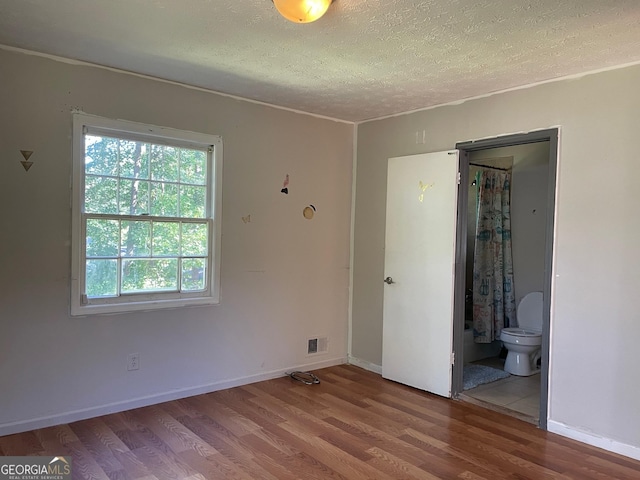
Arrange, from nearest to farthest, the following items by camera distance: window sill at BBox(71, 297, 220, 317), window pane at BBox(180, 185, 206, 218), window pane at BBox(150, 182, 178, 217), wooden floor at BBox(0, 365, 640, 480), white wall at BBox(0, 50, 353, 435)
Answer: wooden floor at BBox(0, 365, 640, 480), white wall at BBox(0, 50, 353, 435), window sill at BBox(71, 297, 220, 317), window pane at BBox(150, 182, 178, 217), window pane at BBox(180, 185, 206, 218)

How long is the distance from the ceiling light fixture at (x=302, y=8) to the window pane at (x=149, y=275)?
210 cm

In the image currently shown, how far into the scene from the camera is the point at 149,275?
11.7ft

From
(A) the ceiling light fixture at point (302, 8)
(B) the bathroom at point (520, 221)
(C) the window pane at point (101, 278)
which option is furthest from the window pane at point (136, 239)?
(B) the bathroom at point (520, 221)

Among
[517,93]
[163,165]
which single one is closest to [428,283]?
[517,93]

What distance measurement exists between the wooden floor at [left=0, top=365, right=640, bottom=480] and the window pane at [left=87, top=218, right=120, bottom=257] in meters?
1.13

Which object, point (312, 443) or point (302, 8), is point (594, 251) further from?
point (302, 8)

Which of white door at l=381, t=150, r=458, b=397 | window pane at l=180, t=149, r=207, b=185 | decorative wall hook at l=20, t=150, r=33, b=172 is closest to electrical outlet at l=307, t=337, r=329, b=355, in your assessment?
white door at l=381, t=150, r=458, b=397

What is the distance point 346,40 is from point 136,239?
2004mm

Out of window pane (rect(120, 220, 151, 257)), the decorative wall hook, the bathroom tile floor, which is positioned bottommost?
the bathroom tile floor

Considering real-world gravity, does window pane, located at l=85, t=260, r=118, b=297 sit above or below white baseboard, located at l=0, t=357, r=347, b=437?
above

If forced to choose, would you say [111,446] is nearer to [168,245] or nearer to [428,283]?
A: [168,245]

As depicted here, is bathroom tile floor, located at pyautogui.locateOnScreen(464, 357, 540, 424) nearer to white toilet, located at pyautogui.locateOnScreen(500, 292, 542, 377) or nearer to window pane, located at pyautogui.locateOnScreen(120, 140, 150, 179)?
white toilet, located at pyautogui.locateOnScreen(500, 292, 542, 377)

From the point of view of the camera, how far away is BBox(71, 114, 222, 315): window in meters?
3.26

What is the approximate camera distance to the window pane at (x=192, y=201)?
370 centimetres
